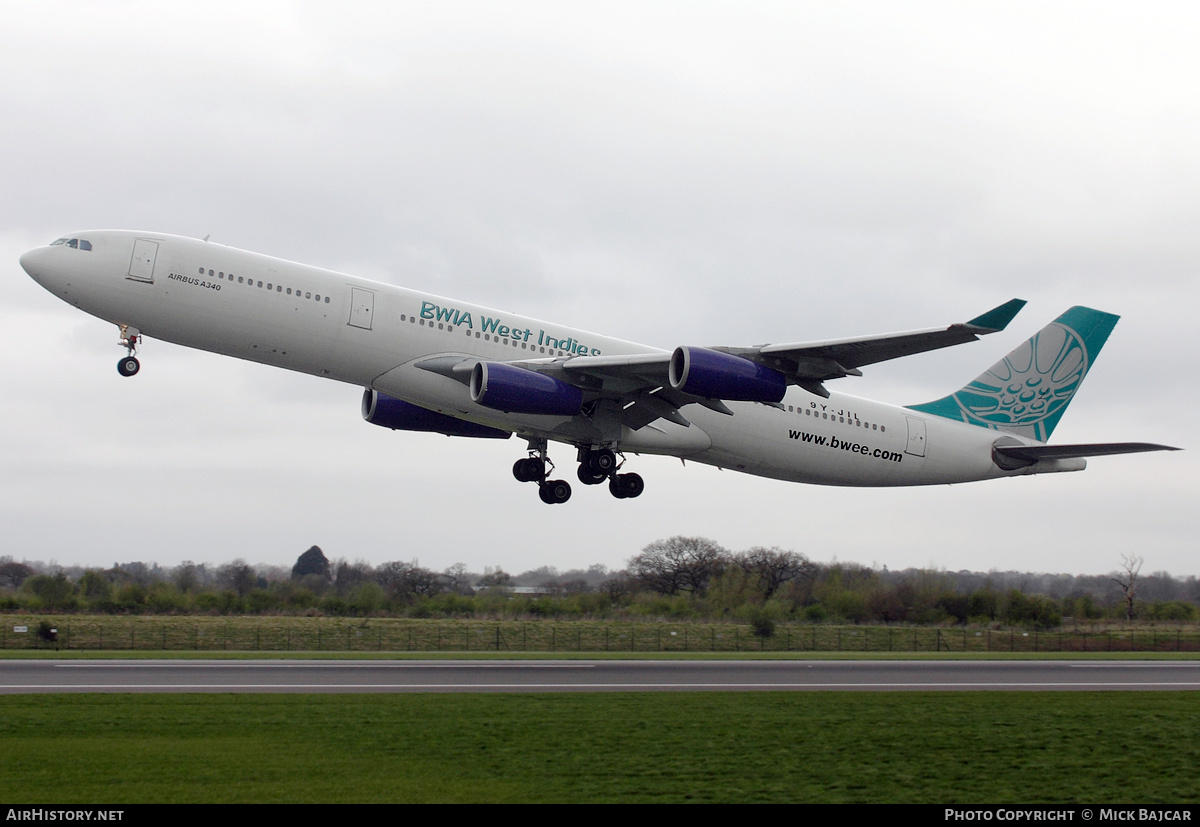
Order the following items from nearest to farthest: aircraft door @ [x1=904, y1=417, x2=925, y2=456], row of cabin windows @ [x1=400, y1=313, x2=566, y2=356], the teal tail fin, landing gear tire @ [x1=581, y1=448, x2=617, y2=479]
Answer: row of cabin windows @ [x1=400, y1=313, x2=566, y2=356] < landing gear tire @ [x1=581, y1=448, x2=617, y2=479] < aircraft door @ [x1=904, y1=417, x2=925, y2=456] < the teal tail fin

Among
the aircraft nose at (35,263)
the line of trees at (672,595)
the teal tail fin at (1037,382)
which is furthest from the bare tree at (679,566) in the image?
the aircraft nose at (35,263)

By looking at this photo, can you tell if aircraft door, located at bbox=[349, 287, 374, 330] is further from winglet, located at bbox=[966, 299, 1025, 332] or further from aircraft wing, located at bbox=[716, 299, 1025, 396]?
winglet, located at bbox=[966, 299, 1025, 332]

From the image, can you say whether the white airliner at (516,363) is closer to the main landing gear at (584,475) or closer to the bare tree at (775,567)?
the main landing gear at (584,475)

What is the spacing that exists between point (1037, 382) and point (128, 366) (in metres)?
31.1

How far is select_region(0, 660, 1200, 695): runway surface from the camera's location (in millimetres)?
27188

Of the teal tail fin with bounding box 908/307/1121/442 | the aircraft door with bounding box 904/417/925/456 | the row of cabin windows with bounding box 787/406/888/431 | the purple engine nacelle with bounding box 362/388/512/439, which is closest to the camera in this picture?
the purple engine nacelle with bounding box 362/388/512/439

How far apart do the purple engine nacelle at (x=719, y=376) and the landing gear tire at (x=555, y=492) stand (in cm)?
819

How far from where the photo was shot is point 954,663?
38781mm

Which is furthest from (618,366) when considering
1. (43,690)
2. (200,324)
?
(43,690)

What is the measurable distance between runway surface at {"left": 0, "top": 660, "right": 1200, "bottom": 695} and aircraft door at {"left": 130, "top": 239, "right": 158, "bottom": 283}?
33.3ft

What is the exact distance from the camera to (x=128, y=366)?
30406mm

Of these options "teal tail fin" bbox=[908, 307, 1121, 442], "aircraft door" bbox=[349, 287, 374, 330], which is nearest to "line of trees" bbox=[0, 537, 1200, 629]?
"teal tail fin" bbox=[908, 307, 1121, 442]

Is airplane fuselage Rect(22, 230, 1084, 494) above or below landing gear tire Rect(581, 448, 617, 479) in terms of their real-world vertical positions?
above
